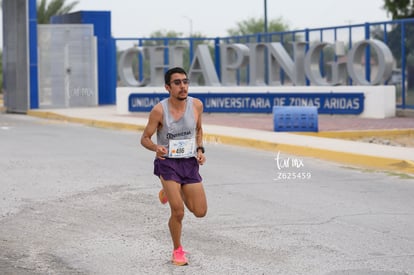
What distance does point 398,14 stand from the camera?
59.9m

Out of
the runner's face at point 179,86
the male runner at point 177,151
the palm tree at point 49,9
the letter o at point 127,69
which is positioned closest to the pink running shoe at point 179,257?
the male runner at point 177,151

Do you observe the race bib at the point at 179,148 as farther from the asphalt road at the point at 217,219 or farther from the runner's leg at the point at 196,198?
the asphalt road at the point at 217,219

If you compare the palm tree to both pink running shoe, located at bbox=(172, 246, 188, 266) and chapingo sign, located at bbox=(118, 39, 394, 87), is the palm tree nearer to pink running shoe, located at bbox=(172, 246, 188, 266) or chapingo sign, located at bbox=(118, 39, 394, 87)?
chapingo sign, located at bbox=(118, 39, 394, 87)

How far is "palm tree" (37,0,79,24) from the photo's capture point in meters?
56.1

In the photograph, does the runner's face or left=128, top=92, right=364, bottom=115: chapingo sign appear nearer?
the runner's face

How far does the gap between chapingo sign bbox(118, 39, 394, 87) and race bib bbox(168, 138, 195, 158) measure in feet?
64.5

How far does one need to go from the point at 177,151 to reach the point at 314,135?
1404 centimetres

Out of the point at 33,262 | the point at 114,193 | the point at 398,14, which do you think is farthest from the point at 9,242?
the point at 398,14

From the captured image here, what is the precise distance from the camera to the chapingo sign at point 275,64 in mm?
27859

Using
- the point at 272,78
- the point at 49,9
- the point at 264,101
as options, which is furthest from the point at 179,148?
the point at 49,9

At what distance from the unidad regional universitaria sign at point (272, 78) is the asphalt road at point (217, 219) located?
11.3 meters

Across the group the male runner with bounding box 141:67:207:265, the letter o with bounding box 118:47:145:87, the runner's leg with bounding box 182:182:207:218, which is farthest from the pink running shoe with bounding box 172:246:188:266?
the letter o with bounding box 118:47:145:87

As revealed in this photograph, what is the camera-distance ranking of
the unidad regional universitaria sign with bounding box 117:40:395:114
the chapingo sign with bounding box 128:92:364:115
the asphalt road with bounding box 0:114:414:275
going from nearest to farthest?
the asphalt road with bounding box 0:114:414:275 → the unidad regional universitaria sign with bounding box 117:40:395:114 → the chapingo sign with bounding box 128:92:364:115

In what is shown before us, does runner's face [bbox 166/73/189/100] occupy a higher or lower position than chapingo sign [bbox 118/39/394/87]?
lower
